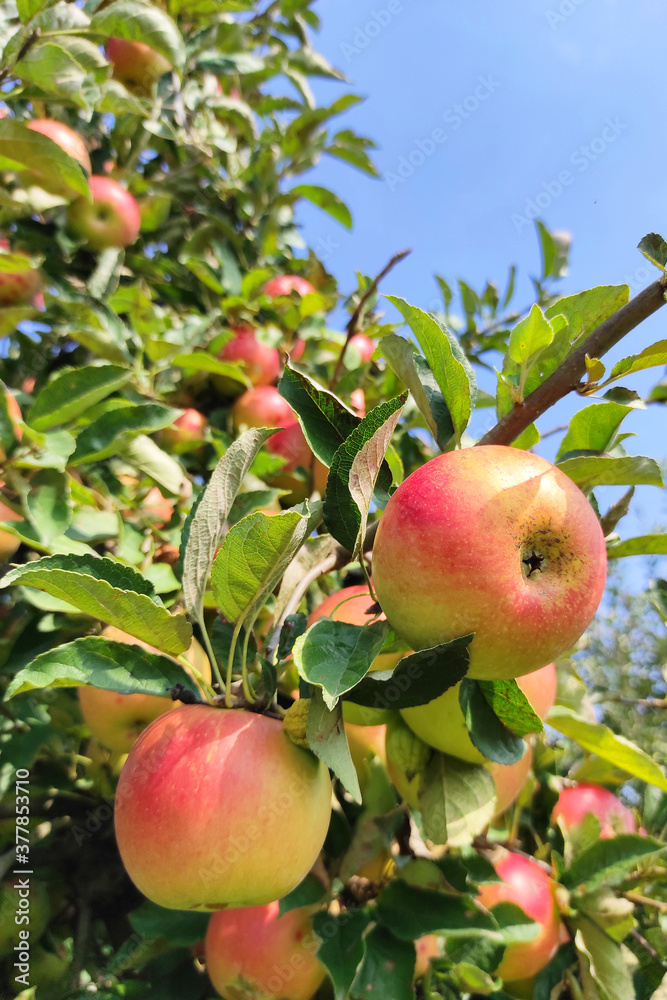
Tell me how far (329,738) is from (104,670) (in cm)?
28

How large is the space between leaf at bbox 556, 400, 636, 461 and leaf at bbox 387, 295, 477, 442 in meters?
0.15

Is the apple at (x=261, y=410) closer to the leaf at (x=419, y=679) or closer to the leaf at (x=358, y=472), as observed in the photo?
the leaf at (x=358, y=472)

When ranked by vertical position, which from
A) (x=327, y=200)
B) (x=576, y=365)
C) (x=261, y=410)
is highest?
(x=576, y=365)

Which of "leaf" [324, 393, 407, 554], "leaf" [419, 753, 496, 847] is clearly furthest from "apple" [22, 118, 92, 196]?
"leaf" [419, 753, 496, 847]

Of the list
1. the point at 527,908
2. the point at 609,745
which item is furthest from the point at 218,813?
the point at 527,908

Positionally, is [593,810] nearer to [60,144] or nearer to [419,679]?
[419,679]

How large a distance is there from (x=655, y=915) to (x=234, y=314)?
173 cm

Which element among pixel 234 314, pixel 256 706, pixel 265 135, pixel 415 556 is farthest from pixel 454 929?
pixel 265 135

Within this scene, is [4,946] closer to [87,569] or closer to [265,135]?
[87,569]

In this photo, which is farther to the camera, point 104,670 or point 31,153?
point 31,153

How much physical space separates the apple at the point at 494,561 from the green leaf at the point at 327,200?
163cm

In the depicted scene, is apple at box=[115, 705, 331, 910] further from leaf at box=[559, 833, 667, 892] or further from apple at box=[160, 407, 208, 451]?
apple at box=[160, 407, 208, 451]

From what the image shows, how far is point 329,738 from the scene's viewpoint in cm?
58

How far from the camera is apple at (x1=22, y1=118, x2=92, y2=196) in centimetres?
142
